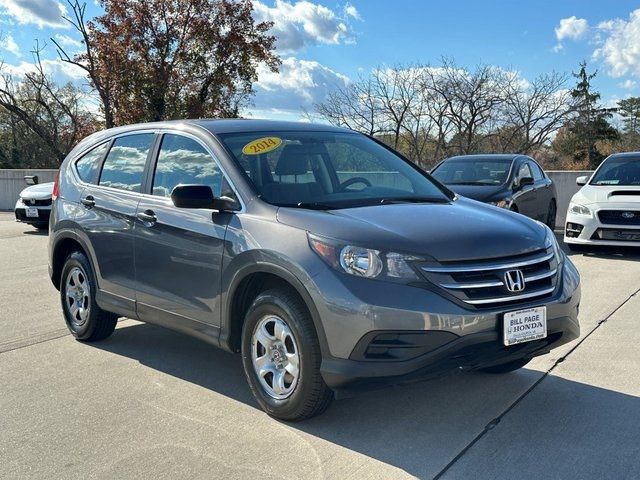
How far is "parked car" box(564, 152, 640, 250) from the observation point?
971 centimetres

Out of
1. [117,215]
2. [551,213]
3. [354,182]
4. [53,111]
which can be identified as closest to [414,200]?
[354,182]

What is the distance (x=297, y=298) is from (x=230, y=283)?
520 millimetres

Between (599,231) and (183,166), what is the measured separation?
7.36 metres

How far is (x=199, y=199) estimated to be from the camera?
4.00 meters

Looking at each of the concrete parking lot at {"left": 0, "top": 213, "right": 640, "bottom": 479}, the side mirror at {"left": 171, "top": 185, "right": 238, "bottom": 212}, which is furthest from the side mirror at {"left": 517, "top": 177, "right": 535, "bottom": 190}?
the side mirror at {"left": 171, "top": 185, "right": 238, "bottom": 212}

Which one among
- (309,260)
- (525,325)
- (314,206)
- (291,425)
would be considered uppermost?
(314,206)

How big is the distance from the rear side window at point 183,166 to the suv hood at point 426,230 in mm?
742

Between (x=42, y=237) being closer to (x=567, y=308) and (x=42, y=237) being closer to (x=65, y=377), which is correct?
(x=65, y=377)

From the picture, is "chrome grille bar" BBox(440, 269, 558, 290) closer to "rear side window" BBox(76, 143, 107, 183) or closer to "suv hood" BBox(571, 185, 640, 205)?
"rear side window" BBox(76, 143, 107, 183)

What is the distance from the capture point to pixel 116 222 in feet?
16.2

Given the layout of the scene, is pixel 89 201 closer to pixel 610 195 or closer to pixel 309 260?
pixel 309 260

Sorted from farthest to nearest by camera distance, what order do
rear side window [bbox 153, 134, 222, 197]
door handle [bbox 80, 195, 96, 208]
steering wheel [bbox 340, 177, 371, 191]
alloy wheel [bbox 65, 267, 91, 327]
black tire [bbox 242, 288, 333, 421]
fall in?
alloy wheel [bbox 65, 267, 91, 327] → door handle [bbox 80, 195, 96, 208] → steering wheel [bbox 340, 177, 371, 191] → rear side window [bbox 153, 134, 222, 197] → black tire [bbox 242, 288, 333, 421]

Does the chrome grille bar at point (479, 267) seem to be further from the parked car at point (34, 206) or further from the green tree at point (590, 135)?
the green tree at point (590, 135)

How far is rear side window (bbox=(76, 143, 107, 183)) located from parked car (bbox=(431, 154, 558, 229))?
6.00m
